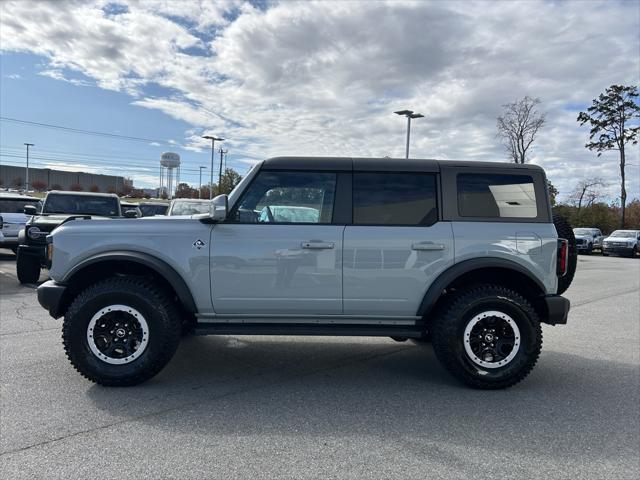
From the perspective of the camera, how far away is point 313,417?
3.54 metres

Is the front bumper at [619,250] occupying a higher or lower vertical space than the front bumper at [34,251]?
lower

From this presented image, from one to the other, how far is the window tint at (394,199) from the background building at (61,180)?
10133 cm

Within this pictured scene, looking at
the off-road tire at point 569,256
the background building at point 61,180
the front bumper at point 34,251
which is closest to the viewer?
the off-road tire at point 569,256

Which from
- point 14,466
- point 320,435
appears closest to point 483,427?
point 320,435

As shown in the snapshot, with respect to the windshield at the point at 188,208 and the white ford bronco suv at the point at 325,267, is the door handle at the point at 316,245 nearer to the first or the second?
the white ford bronco suv at the point at 325,267

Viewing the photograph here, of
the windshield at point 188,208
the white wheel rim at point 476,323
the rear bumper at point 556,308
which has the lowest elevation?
the white wheel rim at point 476,323

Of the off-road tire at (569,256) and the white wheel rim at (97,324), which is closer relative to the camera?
the white wheel rim at (97,324)

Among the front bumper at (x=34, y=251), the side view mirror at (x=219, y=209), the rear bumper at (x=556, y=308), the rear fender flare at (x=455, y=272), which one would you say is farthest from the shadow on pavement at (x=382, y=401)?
the front bumper at (x=34, y=251)

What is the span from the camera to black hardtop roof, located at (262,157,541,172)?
Result: 14.1 feet

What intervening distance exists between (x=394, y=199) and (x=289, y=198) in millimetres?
955

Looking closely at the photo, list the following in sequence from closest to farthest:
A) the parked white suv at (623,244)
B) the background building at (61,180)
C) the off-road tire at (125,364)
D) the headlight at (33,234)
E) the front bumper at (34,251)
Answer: the off-road tire at (125,364) → the front bumper at (34,251) → the headlight at (33,234) → the parked white suv at (623,244) → the background building at (61,180)

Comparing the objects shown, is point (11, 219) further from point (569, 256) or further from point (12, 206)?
point (569, 256)

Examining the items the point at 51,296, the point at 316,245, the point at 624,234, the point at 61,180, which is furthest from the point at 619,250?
the point at 61,180

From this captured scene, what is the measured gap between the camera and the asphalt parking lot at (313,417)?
113 inches
